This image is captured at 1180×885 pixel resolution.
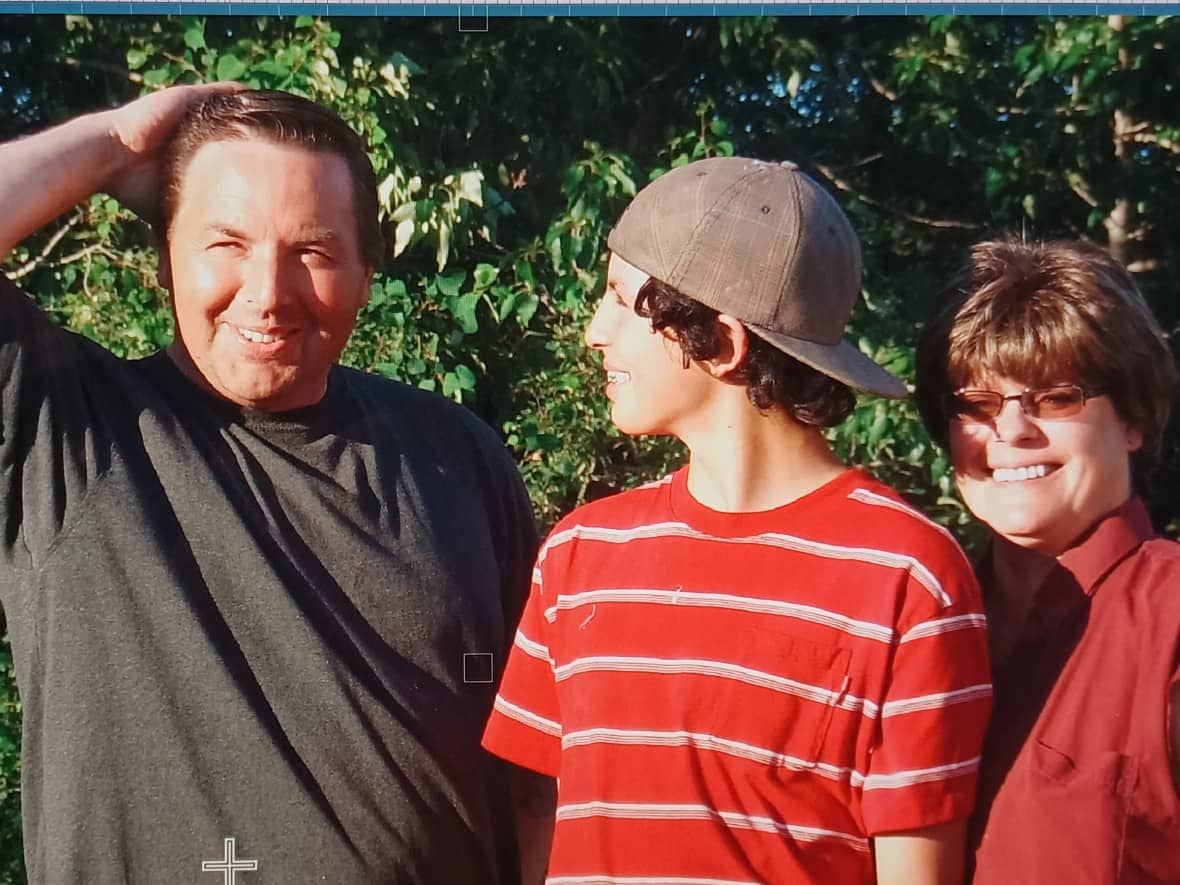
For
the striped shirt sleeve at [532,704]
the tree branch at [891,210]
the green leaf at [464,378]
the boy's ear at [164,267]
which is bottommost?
the striped shirt sleeve at [532,704]

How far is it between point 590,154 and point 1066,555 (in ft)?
3.42

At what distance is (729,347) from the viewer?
1.44 m

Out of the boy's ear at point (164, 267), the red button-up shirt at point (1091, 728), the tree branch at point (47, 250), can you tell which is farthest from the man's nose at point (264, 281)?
the red button-up shirt at point (1091, 728)

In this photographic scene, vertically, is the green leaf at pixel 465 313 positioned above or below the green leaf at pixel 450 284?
below

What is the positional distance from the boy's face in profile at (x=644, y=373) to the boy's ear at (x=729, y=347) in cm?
2

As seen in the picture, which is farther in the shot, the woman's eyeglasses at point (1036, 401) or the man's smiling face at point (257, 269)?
the man's smiling face at point (257, 269)

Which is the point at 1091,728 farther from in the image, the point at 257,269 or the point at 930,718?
the point at 257,269

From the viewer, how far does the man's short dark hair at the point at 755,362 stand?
4.69 ft

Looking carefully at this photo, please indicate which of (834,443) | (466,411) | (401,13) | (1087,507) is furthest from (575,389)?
(1087,507)

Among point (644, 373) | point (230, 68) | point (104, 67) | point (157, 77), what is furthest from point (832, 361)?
point (104, 67)

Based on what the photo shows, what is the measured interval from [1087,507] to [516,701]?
2.24ft

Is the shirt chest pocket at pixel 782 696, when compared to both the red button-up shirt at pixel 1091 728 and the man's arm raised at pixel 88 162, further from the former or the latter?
the man's arm raised at pixel 88 162

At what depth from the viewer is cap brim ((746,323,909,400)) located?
4.64 feet

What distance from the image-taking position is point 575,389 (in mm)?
2146
